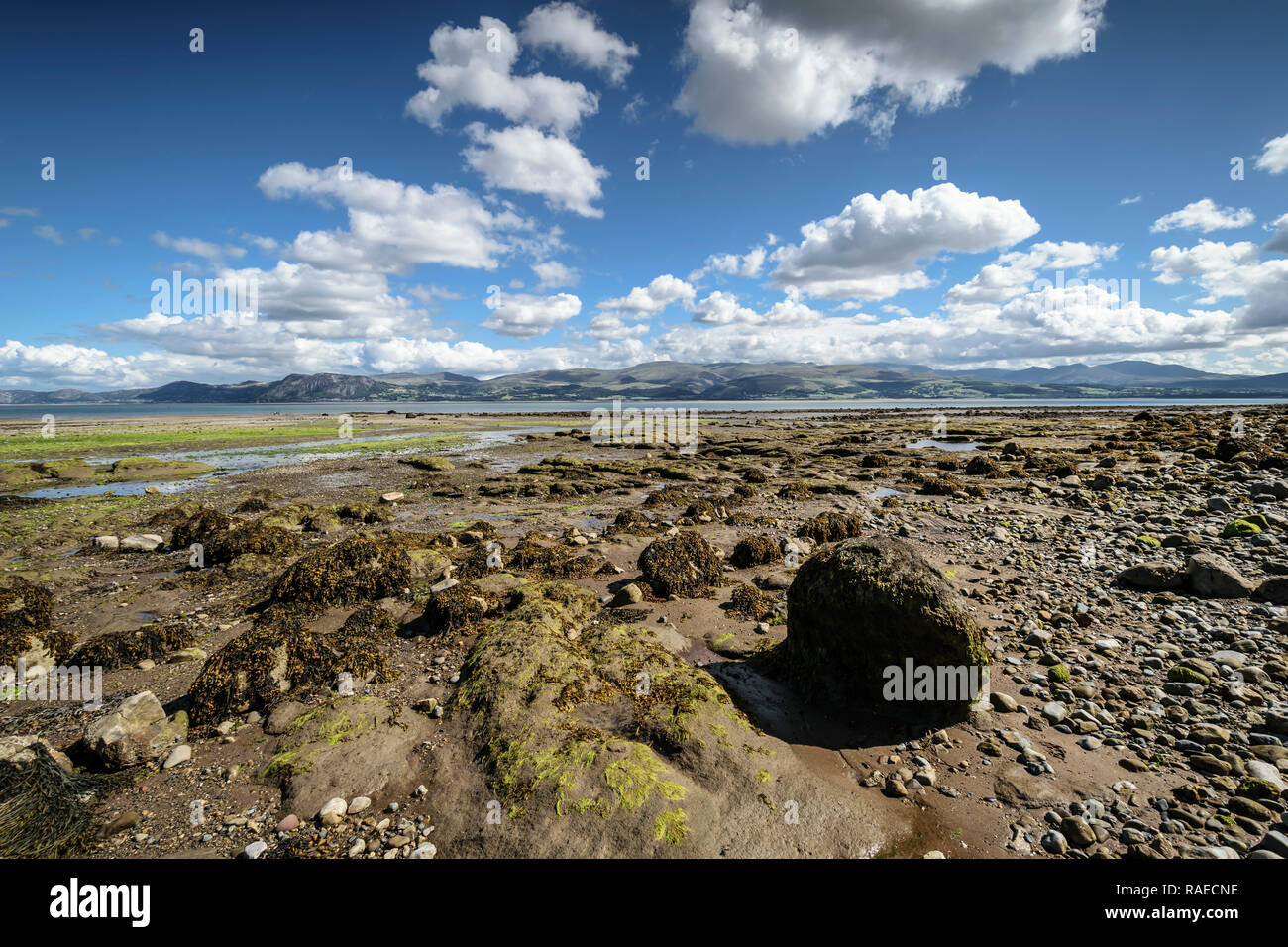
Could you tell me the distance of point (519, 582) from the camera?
10258 millimetres

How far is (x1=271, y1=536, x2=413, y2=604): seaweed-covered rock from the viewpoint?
9.57m

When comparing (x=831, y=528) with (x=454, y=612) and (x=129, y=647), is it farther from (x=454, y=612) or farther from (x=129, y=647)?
(x=129, y=647)

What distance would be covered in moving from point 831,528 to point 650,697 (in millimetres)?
9974

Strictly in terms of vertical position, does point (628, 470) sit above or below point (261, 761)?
above

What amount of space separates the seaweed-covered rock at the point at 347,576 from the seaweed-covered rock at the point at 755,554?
722 centimetres

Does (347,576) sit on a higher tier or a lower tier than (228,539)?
lower

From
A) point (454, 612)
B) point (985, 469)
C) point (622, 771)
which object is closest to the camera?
point (622, 771)

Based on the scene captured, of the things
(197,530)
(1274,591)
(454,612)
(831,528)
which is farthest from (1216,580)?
(197,530)

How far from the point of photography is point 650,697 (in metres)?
6.20

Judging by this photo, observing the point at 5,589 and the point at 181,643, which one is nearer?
the point at 181,643

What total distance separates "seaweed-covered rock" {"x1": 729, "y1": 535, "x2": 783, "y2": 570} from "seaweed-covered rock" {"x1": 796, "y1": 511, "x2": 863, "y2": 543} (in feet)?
8.69
